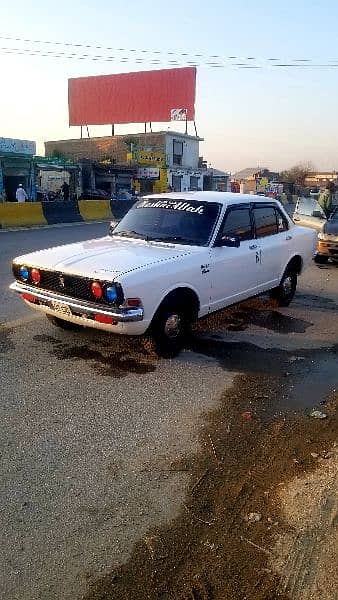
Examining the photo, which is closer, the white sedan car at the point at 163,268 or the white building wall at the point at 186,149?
the white sedan car at the point at 163,268

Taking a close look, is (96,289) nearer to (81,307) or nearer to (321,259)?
(81,307)

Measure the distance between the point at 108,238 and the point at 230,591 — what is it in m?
4.53

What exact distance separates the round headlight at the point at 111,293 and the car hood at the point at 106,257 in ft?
0.36

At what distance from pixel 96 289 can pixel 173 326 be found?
99 cm

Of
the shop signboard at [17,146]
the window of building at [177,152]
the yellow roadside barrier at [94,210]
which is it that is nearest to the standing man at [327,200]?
the yellow roadside barrier at [94,210]

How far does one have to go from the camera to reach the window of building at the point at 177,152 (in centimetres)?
4909

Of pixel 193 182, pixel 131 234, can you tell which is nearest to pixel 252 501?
pixel 131 234

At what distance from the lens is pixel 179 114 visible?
48.3m

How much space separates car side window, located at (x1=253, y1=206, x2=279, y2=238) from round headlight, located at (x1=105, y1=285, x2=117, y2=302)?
2739 millimetres

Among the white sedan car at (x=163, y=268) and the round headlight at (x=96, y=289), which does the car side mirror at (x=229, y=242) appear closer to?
the white sedan car at (x=163, y=268)

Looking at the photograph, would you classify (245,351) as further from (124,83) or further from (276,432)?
(124,83)

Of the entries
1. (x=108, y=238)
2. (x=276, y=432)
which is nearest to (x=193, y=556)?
(x=276, y=432)

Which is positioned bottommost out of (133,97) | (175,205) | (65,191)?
(175,205)

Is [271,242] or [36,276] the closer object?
[36,276]
